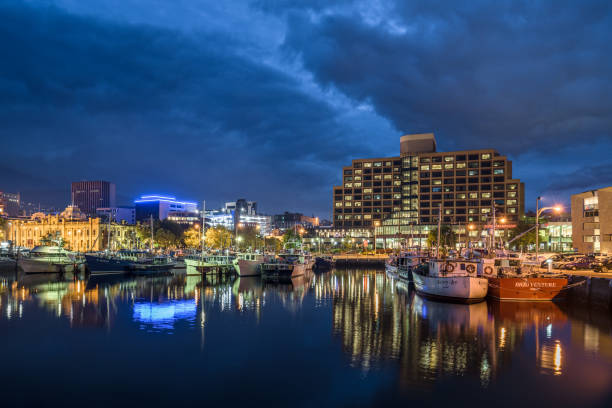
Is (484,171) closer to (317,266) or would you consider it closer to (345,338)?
(317,266)

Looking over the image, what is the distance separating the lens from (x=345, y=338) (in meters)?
31.6

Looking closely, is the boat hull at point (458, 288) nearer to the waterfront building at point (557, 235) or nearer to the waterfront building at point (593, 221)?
the waterfront building at point (593, 221)

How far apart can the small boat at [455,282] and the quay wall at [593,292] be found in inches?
360

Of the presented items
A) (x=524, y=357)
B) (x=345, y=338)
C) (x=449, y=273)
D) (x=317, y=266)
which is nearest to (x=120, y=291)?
(x=345, y=338)

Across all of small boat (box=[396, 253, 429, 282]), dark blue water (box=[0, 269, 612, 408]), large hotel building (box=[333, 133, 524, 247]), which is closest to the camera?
dark blue water (box=[0, 269, 612, 408])

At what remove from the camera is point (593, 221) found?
9531 cm

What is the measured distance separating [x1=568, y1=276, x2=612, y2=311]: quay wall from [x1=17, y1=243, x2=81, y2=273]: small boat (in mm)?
86486

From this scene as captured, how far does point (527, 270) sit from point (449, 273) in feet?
31.9

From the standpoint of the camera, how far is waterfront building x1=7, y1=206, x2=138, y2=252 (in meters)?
172

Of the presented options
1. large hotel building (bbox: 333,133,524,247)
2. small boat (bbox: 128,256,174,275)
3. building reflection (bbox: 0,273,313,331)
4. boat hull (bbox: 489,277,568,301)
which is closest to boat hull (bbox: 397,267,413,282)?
building reflection (bbox: 0,273,313,331)

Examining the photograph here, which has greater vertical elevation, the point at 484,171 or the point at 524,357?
the point at 484,171

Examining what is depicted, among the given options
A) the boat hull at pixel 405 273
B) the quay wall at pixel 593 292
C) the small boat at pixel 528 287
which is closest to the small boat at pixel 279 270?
the boat hull at pixel 405 273

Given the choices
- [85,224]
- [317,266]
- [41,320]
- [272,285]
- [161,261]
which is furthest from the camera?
[85,224]

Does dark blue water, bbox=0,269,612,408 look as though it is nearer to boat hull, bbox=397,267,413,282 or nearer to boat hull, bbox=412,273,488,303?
boat hull, bbox=412,273,488,303
